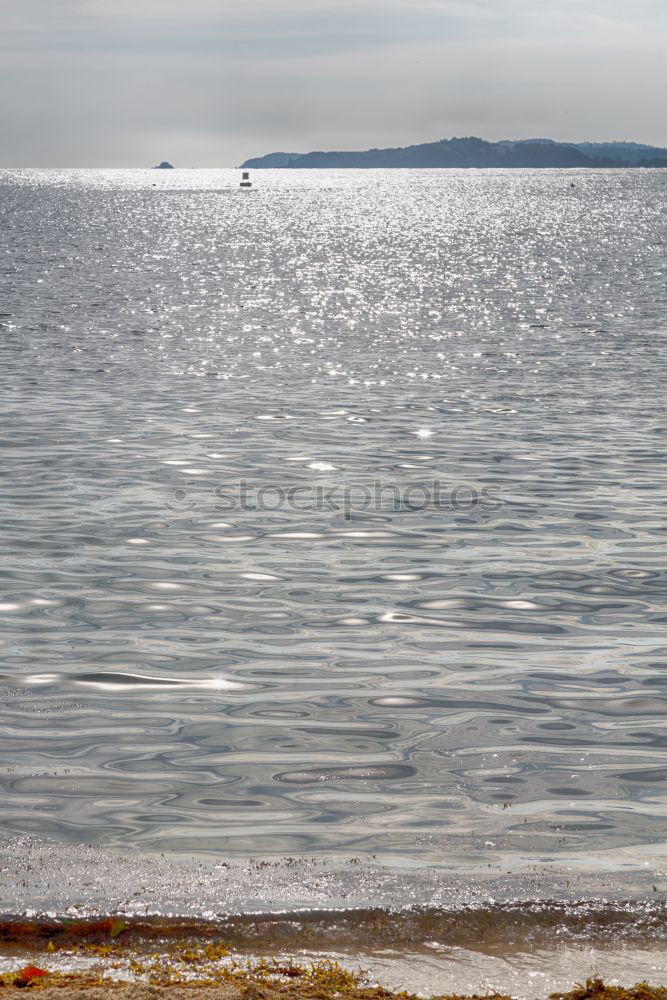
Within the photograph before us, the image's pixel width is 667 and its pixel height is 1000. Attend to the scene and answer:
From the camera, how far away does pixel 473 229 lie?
5758 inches

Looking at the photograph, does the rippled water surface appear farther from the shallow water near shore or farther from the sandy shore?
the sandy shore

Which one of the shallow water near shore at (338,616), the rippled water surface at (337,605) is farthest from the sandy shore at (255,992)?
the rippled water surface at (337,605)

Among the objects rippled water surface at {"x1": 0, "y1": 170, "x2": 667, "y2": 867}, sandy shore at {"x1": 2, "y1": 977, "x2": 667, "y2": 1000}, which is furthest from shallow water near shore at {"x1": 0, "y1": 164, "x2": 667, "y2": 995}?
sandy shore at {"x1": 2, "y1": 977, "x2": 667, "y2": 1000}

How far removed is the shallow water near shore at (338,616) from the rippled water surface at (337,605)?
40 millimetres

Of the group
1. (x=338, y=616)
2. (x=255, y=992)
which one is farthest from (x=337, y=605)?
(x=255, y=992)

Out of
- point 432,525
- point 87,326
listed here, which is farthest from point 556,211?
point 432,525

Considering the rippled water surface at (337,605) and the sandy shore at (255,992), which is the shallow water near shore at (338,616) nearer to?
the rippled water surface at (337,605)

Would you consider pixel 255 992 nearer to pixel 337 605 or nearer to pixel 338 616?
pixel 338 616

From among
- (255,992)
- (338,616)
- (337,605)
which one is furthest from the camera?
(337,605)

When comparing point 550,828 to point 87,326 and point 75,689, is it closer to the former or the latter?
point 75,689

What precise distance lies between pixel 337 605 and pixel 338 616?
0.40m

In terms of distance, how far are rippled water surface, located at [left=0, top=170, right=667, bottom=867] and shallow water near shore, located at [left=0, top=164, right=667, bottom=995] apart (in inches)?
1.6

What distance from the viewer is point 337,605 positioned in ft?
42.5

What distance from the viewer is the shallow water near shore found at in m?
8.09
